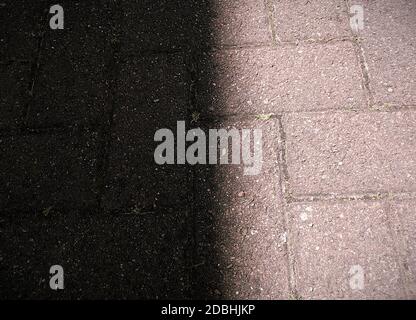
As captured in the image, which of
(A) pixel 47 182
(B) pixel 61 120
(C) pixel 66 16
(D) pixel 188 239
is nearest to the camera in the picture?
(D) pixel 188 239

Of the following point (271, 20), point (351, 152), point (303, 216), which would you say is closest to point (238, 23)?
point (271, 20)

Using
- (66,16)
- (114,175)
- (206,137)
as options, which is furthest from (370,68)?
(66,16)

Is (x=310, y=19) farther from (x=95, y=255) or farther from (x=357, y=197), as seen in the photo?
(x=95, y=255)

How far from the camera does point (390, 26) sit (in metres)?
1.62

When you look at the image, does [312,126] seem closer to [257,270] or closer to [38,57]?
[257,270]

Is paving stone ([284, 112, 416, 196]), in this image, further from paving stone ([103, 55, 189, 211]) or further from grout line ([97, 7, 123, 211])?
grout line ([97, 7, 123, 211])

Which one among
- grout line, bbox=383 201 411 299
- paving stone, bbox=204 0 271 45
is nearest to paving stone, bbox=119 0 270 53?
paving stone, bbox=204 0 271 45

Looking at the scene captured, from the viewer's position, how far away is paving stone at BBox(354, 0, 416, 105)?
147 centimetres

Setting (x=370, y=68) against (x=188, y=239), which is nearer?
(x=188, y=239)

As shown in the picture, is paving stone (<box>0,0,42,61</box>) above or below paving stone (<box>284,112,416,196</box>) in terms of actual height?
above

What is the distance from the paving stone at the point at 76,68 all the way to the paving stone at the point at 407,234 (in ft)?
4.14

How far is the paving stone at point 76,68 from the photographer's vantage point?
4.94ft
